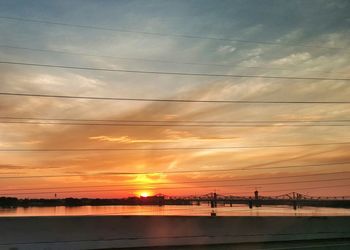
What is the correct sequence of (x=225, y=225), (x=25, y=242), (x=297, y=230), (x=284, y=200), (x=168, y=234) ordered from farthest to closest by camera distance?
1. (x=284, y=200)
2. (x=297, y=230)
3. (x=225, y=225)
4. (x=168, y=234)
5. (x=25, y=242)

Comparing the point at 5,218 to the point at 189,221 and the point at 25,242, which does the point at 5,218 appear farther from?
the point at 189,221

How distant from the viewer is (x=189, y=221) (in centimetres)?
1288

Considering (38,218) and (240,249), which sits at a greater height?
(38,218)

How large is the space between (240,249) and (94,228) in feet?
13.8

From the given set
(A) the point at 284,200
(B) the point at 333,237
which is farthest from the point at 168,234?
(A) the point at 284,200

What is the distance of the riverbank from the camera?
436 inches

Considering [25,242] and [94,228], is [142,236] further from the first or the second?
[25,242]

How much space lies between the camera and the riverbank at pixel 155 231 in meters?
11.1

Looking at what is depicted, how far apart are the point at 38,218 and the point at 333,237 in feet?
31.3

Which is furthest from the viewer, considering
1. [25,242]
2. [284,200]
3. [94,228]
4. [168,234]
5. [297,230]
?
[284,200]

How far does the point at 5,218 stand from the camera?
10.9m

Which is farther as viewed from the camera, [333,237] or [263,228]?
[333,237]

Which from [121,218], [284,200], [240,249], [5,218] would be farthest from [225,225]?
[284,200]

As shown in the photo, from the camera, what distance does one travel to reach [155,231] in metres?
12.4
